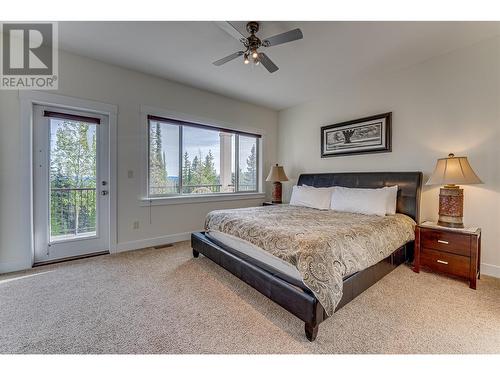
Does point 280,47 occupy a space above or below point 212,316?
above

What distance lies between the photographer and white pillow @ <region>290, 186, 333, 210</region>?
11.2 feet

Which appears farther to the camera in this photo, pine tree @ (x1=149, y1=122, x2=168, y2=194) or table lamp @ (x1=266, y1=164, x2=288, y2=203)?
table lamp @ (x1=266, y1=164, x2=288, y2=203)

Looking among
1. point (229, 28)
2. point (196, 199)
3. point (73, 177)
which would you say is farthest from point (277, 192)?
point (73, 177)

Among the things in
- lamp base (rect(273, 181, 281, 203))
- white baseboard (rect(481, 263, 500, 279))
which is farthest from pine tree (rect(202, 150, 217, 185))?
white baseboard (rect(481, 263, 500, 279))

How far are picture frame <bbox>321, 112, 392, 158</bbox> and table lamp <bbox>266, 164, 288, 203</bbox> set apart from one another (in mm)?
868

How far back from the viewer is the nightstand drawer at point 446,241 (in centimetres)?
223

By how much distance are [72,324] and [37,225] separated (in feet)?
6.01

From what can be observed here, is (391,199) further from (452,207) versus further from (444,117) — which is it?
(444,117)

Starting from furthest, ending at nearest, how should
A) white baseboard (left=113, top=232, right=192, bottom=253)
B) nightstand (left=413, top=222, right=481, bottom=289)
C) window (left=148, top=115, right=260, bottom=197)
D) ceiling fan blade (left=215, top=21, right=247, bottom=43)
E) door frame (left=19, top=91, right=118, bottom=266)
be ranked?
window (left=148, top=115, right=260, bottom=197) → white baseboard (left=113, top=232, right=192, bottom=253) → door frame (left=19, top=91, right=118, bottom=266) → nightstand (left=413, top=222, right=481, bottom=289) → ceiling fan blade (left=215, top=21, right=247, bottom=43)

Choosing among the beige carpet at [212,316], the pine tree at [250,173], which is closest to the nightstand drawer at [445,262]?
the beige carpet at [212,316]

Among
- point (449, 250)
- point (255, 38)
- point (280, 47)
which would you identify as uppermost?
point (280, 47)

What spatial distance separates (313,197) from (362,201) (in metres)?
0.76

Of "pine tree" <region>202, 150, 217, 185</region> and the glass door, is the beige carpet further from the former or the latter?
"pine tree" <region>202, 150, 217, 185</region>

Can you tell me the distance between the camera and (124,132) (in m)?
3.26
